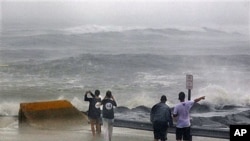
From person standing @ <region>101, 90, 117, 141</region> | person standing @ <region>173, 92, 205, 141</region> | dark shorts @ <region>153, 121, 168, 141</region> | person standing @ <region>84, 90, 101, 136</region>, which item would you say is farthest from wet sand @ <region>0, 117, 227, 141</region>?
person standing @ <region>173, 92, 205, 141</region>

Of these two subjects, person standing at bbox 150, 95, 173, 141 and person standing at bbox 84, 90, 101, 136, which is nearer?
person standing at bbox 150, 95, 173, 141

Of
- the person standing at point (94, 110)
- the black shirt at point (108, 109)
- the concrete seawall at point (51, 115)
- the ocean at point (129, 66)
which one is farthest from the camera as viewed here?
the ocean at point (129, 66)

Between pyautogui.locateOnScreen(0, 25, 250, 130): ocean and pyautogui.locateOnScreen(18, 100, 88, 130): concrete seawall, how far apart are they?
207mm

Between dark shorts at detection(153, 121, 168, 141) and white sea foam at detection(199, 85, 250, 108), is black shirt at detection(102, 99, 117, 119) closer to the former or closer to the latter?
dark shorts at detection(153, 121, 168, 141)

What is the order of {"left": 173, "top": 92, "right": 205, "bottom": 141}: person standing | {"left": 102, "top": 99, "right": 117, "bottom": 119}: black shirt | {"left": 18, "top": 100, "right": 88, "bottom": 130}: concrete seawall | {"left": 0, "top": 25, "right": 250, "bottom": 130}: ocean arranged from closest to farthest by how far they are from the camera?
{"left": 173, "top": 92, "right": 205, "bottom": 141}: person standing → {"left": 102, "top": 99, "right": 117, "bottom": 119}: black shirt → {"left": 18, "top": 100, "right": 88, "bottom": 130}: concrete seawall → {"left": 0, "top": 25, "right": 250, "bottom": 130}: ocean

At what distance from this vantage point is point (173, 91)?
8898mm

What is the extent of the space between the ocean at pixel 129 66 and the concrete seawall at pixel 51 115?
21 cm

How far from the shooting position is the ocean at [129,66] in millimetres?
8820

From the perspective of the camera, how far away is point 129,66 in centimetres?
886

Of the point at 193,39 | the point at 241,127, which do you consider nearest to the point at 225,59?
the point at 193,39

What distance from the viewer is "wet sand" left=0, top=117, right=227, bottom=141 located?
7.75 m

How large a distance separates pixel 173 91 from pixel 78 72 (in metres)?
1.83

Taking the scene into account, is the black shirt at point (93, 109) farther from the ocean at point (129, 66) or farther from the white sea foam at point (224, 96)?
the white sea foam at point (224, 96)

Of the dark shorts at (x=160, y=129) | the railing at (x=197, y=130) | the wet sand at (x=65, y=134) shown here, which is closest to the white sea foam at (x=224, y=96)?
the railing at (x=197, y=130)
